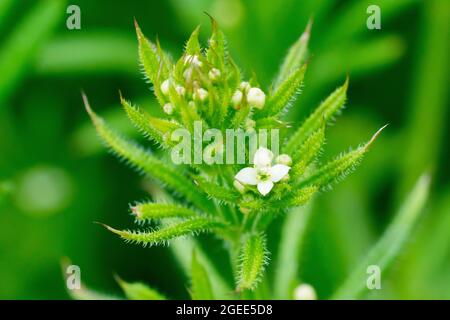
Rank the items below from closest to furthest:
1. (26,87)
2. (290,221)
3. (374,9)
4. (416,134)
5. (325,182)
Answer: (325,182) < (290,221) < (374,9) < (416,134) < (26,87)

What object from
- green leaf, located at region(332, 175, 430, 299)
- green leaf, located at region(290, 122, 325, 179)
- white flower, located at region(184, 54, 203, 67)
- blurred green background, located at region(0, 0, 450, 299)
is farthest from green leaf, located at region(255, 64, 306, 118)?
blurred green background, located at region(0, 0, 450, 299)

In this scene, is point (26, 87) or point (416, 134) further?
point (26, 87)

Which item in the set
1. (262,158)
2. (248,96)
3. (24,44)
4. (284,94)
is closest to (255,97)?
(248,96)

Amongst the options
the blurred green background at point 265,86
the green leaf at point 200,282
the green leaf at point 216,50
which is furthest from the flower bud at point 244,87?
the blurred green background at point 265,86

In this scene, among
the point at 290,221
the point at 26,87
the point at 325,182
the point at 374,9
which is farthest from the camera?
the point at 26,87

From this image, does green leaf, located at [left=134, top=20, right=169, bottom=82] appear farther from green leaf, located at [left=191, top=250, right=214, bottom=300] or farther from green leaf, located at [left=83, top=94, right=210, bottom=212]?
green leaf, located at [left=191, top=250, right=214, bottom=300]

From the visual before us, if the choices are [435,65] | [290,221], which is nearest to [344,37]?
[435,65]

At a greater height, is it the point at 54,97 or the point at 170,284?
the point at 54,97

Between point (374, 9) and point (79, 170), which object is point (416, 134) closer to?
point (374, 9)
